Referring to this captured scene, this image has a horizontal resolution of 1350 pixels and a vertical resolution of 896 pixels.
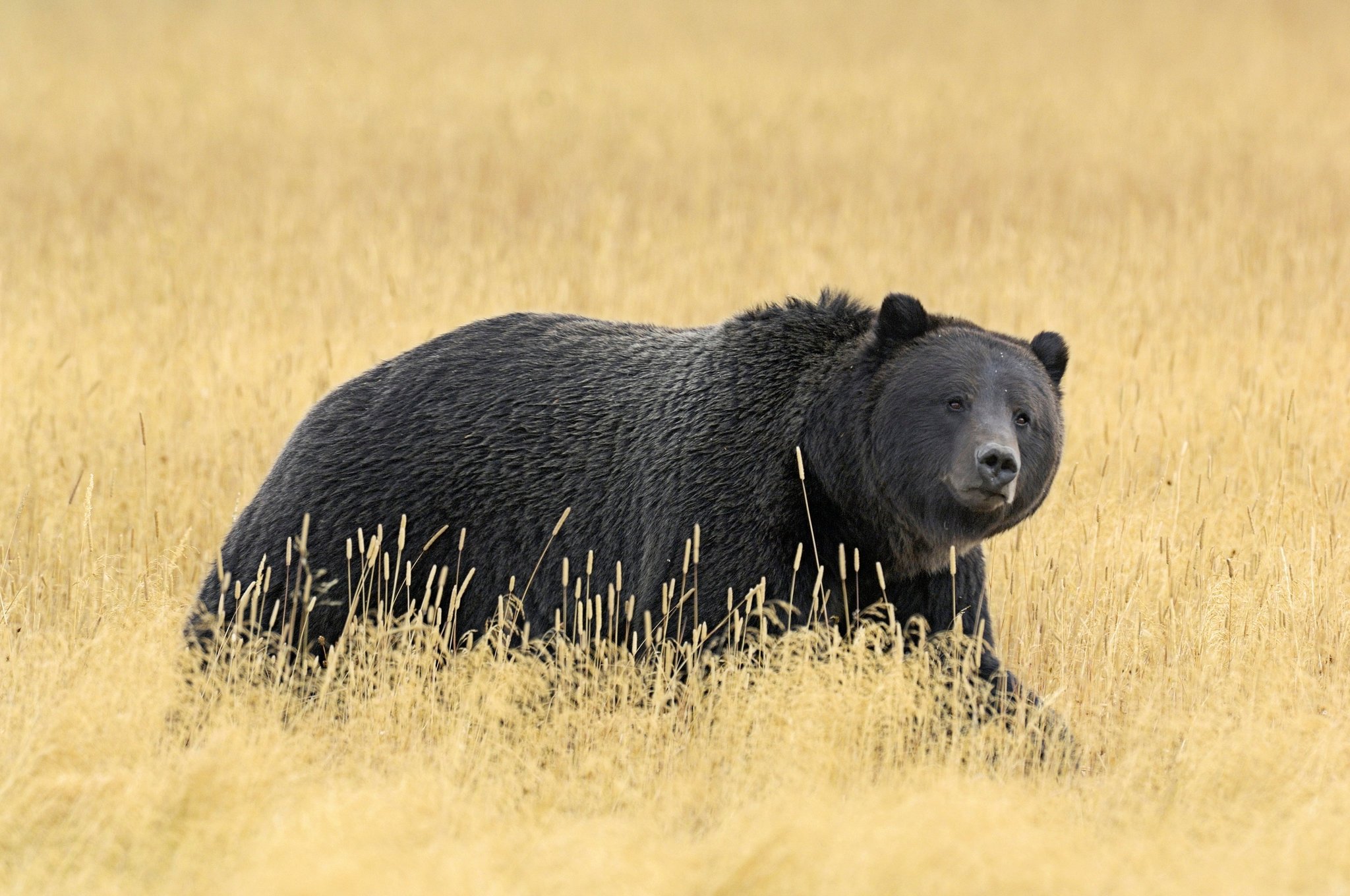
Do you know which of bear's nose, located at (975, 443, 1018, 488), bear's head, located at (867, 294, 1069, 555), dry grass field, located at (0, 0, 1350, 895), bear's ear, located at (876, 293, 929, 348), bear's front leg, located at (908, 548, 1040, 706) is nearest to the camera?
dry grass field, located at (0, 0, 1350, 895)

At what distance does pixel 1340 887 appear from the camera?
3.73 m

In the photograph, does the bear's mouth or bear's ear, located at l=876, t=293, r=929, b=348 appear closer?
the bear's mouth

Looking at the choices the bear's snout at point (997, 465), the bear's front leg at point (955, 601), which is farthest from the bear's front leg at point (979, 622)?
the bear's snout at point (997, 465)

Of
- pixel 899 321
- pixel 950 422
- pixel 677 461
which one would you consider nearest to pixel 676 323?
pixel 677 461

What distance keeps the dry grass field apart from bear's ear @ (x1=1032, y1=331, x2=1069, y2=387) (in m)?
1.06

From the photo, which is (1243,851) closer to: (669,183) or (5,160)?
(669,183)

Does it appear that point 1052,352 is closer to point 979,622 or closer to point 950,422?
point 950,422

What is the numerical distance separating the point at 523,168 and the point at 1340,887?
41.9ft

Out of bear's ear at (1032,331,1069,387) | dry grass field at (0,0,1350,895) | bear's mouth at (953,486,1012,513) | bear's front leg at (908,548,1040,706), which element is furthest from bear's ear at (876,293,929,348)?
dry grass field at (0,0,1350,895)

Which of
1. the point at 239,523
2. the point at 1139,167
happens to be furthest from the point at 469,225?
the point at 239,523

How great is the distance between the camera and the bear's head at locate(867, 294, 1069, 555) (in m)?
4.98

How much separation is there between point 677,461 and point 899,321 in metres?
0.87

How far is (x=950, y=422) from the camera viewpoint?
16.5 ft

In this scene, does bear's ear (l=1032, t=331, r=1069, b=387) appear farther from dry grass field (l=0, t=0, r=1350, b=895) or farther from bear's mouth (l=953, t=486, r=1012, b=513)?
dry grass field (l=0, t=0, r=1350, b=895)
